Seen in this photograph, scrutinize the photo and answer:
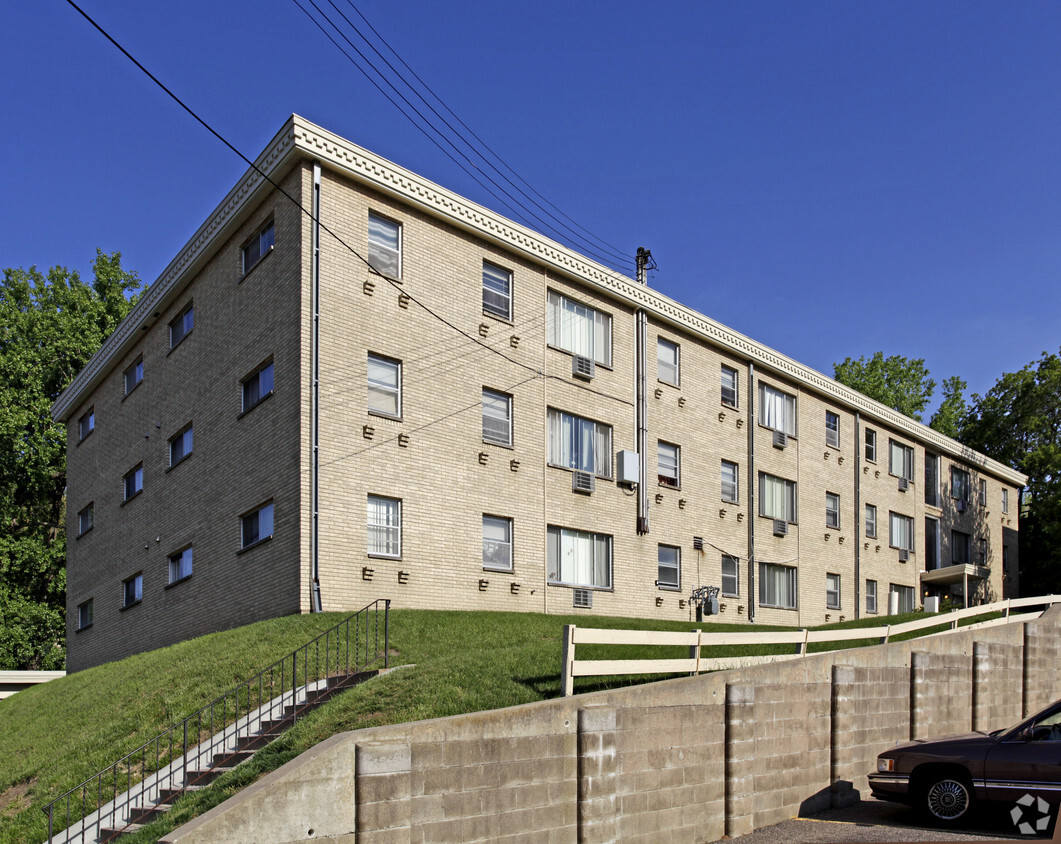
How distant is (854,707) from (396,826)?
26.4ft

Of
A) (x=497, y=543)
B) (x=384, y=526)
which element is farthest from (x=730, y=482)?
(x=384, y=526)

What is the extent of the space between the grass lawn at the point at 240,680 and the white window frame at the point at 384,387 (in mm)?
4313

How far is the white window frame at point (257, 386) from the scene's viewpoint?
22672mm

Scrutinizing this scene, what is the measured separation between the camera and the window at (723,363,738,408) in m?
32.3

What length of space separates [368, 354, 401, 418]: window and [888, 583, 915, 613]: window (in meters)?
25.0

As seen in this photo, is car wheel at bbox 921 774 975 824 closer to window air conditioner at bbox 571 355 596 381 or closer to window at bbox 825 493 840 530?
window air conditioner at bbox 571 355 596 381

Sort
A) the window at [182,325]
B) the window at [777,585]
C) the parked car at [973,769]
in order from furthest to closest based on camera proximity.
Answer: the window at [777,585] < the window at [182,325] < the parked car at [973,769]

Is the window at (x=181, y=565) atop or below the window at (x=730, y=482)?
below

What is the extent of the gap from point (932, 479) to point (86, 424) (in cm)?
3243

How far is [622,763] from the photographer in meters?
11.5

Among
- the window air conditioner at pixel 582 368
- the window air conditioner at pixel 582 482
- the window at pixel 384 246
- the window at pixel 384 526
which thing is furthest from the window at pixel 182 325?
the window air conditioner at pixel 582 482

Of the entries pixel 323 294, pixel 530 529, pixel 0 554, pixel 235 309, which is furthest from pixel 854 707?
pixel 0 554

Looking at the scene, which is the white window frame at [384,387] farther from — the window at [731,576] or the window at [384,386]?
the window at [731,576]

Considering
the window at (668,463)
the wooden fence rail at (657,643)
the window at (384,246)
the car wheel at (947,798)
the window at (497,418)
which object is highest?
the window at (384,246)
